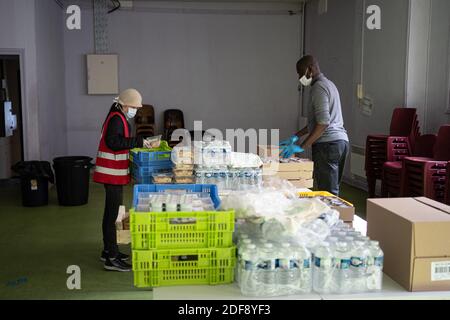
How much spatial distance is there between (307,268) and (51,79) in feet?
23.0

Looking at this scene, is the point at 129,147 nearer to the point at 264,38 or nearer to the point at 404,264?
the point at 404,264

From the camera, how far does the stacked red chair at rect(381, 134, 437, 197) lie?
17.9 ft

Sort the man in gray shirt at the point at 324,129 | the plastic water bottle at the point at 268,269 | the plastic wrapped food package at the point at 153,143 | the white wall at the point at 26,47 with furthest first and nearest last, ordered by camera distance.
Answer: the white wall at the point at 26,47 → the plastic wrapped food package at the point at 153,143 → the man in gray shirt at the point at 324,129 → the plastic water bottle at the point at 268,269

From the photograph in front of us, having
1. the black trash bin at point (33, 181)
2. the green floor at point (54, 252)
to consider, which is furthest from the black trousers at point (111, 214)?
the black trash bin at point (33, 181)

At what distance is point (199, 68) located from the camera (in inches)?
377

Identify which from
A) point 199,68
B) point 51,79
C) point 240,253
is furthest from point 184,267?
point 199,68

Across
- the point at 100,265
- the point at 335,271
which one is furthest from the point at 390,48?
the point at 335,271

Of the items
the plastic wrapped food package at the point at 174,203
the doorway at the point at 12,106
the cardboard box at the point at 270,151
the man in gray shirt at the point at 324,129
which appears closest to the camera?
the plastic wrapped food package at the point at 174,203

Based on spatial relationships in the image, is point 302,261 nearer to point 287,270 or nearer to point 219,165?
point 287,270

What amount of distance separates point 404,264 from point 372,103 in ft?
17.0

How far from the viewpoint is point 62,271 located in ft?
13.2

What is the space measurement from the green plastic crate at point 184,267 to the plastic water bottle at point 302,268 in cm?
27

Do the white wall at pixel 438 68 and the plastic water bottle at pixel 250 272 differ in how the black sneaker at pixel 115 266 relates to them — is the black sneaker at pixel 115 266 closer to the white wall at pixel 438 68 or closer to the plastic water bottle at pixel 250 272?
the plastic water bottle at pixel 250 272

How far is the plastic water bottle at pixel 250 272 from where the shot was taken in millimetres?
1879
